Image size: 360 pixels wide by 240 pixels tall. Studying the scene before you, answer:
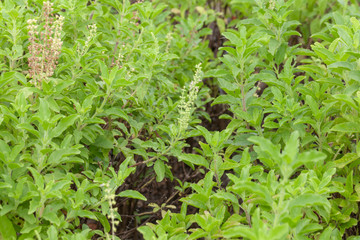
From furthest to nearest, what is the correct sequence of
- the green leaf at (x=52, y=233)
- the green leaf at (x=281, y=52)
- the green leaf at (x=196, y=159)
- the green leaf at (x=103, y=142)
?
the green leaf at (x=281, y=52) < the green leaf at (x=103, y=142) < the green leaf at (x=196, y=159) < the green leaf at (x=52, y=233)

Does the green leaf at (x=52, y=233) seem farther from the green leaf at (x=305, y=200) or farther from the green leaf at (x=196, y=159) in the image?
the green leaf at (x=305, y=200)

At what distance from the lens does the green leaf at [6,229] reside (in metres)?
2.41

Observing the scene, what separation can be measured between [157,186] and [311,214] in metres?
1.99

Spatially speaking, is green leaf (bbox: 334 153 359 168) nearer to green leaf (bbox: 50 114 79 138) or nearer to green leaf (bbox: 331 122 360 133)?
green leaf (bbox: 331 122 360 133)

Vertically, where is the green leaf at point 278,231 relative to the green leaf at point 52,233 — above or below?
above

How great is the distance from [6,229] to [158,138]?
107 centimetres

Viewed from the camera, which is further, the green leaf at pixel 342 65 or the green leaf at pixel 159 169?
the green leaf at pixel 159 169

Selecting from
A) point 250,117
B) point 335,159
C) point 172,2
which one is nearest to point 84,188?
point 250,117

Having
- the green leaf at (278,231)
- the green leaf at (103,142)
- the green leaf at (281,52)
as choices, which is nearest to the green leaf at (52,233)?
the green leaf at (103,142)

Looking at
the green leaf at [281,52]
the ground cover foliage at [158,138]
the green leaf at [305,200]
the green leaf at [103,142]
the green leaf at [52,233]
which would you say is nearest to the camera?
the green leaf at [305,200]

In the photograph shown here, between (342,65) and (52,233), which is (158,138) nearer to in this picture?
(52,233)

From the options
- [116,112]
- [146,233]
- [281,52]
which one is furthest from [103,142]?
[281,52]

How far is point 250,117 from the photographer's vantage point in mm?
2975

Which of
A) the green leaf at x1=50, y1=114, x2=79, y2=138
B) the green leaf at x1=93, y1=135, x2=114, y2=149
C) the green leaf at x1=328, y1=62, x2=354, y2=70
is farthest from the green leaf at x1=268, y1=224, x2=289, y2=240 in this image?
the green leaf at x1=93, y1=135, x2=114, y2=149
